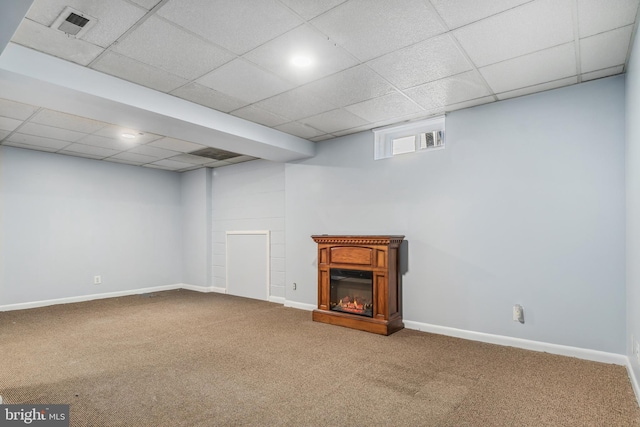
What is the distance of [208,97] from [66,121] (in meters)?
1.97

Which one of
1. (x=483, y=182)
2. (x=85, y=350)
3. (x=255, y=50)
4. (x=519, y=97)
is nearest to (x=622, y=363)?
(x=483, y=182)

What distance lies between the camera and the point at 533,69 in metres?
2.98

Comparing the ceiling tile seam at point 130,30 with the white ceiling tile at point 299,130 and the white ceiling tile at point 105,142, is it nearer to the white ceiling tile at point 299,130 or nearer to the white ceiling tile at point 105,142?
the white ceiling tile at point 299,130

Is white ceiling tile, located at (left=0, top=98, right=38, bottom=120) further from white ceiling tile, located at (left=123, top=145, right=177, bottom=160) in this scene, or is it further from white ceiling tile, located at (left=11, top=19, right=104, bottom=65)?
white ceiling tile, located at (left=123, top=145, right=177, bottom=160)

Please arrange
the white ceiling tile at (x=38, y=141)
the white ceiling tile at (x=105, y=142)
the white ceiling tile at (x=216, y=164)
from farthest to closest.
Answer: the white ceiling tile at (x=216, y=164) < the white ceiling tile at (x=105, y=142) < the white ceiling tile at (x=38, y=141)

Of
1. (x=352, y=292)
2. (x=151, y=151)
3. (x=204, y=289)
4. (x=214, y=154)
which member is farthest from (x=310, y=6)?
(x=204, y=289)

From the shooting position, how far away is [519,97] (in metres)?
3.58

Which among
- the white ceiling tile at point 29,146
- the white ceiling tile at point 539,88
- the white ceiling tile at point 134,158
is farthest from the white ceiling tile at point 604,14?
the white ceiling tile at point 29,146

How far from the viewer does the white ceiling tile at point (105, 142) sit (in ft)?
16.1

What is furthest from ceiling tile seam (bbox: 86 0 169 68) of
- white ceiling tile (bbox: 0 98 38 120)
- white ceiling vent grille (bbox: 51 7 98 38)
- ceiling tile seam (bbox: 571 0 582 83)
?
ceiling tile seam (bbox: 571 0 582 83)

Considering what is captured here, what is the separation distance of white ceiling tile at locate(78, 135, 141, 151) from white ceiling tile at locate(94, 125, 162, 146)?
0.07m

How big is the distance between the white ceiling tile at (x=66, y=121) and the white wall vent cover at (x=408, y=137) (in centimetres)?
346

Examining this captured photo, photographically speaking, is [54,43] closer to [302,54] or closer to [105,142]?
[302,54]

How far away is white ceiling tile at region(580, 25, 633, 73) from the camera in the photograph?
8.14 feet
